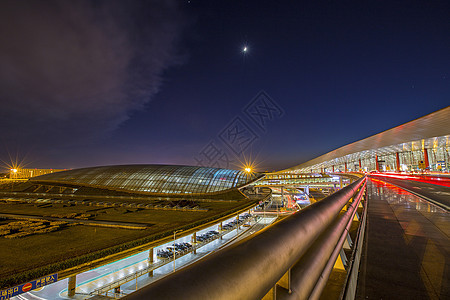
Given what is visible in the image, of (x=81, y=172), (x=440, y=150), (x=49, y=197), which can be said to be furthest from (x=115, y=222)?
(x=440, y=150)

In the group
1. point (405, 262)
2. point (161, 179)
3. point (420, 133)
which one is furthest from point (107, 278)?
point (420, 133)

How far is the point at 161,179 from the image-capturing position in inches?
1786

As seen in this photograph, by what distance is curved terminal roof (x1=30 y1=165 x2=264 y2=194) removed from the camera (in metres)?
42.2

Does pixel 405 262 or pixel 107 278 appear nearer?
pixel 405 262

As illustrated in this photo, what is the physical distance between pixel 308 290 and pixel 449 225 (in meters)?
4.97

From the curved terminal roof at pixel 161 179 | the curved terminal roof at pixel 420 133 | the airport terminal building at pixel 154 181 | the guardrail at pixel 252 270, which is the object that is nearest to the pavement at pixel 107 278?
the guardrail at pixel 252 270

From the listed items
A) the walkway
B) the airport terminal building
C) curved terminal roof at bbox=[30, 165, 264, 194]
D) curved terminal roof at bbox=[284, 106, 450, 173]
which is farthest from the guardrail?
curved terminal roof at bbox=[30, 165, 264, 194]

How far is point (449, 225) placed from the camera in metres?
4.23

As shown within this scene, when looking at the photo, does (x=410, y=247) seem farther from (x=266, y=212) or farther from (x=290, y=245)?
(x=266, y=212)

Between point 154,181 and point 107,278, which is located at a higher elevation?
point 154,181

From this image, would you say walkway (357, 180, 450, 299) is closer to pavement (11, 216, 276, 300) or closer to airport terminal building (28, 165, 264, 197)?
pavement (11, 216, 276, 300)

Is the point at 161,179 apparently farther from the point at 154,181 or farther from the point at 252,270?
the point at 252,270

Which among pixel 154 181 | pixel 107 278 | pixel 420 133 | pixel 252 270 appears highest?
pixel 420 133

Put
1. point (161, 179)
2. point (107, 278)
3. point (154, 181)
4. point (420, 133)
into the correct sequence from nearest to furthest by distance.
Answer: point (107, 278)
point (420, 133)
point (154, 181)
point (161, 179)
